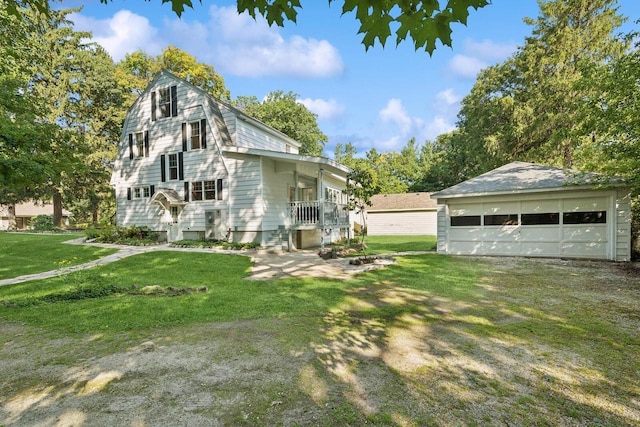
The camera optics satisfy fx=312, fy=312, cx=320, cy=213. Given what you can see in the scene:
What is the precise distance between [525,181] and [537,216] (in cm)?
146

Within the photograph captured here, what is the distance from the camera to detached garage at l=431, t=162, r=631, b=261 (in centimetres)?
1102

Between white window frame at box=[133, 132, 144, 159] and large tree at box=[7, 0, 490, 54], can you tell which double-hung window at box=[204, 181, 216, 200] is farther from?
large tree at box=[7, 0, 490, 54]

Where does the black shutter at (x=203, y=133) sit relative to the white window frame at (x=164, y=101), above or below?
below

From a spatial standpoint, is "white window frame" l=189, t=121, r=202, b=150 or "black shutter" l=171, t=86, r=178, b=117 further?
"black shutter" l=171, t=86, r=178, b=117

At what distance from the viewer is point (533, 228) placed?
12320 mm

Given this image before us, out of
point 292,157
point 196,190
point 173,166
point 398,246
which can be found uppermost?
point 173,166

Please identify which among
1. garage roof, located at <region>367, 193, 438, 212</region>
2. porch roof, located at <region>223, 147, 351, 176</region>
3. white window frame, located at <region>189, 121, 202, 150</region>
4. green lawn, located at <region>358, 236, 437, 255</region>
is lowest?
green lawn, located at <region>358, 236, 437, 255</region>

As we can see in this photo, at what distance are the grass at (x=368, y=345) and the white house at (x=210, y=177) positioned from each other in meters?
7.17

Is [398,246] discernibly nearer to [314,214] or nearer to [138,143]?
[314,214]

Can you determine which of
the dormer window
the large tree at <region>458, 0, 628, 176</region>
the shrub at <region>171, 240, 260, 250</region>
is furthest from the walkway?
the large tree at <region>458, 0, 628, 176</region>

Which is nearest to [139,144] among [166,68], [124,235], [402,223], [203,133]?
[203,133]

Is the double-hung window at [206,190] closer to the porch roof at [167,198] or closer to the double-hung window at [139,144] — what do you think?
the porch roof at [167,198]

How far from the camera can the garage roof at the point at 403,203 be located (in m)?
26.6

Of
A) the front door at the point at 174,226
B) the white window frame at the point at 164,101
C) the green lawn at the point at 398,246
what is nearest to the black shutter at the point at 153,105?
the white window frame at the point at 164,101
